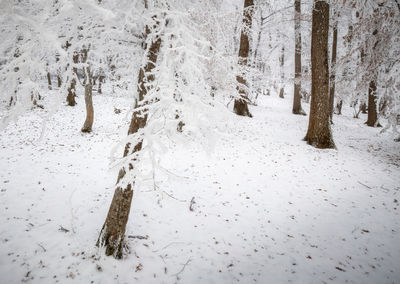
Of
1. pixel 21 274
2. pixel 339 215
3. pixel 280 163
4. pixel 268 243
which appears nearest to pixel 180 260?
pixel 268 243

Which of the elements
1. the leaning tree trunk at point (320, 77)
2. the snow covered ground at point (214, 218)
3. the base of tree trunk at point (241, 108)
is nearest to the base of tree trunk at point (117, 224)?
the snow covered ground at point (214, 218)

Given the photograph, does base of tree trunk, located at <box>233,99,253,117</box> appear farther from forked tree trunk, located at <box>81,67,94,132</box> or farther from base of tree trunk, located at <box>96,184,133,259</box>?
base of tree trunk, located at <box>96,184,133,259</box>

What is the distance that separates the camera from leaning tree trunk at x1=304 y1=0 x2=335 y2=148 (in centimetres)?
807

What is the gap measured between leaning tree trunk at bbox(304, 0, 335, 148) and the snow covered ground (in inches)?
31.3

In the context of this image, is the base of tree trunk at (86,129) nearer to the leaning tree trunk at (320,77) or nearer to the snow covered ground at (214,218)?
the snow covered ground at (214,218)

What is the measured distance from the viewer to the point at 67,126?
1148cm

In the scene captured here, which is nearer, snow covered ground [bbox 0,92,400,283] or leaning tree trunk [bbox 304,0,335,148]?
snow covered ground [bbox 0,92,400,283]

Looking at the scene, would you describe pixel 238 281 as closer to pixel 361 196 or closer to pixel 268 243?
pixel 268 243

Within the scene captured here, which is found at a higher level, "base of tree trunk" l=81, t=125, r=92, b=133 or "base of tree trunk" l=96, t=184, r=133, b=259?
"base of tree trunk" l=81, t=125, r=92, b=133

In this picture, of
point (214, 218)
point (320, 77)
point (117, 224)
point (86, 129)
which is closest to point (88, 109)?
point (86, 129)

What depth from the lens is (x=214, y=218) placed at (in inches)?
196

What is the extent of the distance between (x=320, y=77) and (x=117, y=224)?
9.06 m

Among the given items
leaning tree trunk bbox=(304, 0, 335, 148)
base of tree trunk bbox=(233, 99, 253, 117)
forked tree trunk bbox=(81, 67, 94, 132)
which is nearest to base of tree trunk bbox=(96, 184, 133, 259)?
forked tree trunk bbox=(81, 67, 94, 132)

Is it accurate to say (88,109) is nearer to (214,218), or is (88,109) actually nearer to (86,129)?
(86,129)
